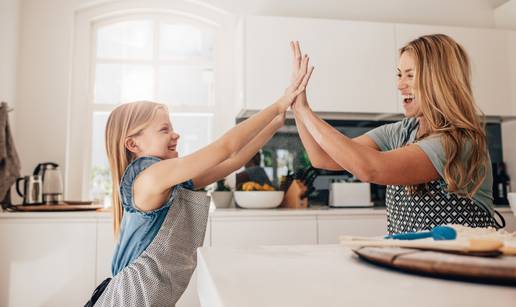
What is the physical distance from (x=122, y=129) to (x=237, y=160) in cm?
42

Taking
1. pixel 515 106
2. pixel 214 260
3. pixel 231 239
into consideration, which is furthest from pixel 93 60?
pixel 515 106

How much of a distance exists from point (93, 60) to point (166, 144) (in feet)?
6.08

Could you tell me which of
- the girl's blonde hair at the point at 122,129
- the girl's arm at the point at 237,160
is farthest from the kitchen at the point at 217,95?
the girl's blonde hair at the point at 122,129

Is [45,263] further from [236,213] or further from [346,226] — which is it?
[346,226]

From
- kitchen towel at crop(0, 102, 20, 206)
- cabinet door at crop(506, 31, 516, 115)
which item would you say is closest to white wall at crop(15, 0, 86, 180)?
kitchen towel at crop(0, 102, 20, 206)

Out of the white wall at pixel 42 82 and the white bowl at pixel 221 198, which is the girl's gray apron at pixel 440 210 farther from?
the white wall at pixel 42 82

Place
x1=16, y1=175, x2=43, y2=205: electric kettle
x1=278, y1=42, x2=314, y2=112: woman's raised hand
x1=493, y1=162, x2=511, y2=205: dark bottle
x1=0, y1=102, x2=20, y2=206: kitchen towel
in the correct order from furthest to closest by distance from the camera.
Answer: x1=493, y1=162, x2=511, y2=205: dark bottle < x1=16, y1=175, x2=43, y2=205: electric kettle < x1=0, y1=102, x2=20, y2=206: kitchen towel < x1=278, y1=42, x2=314, y2=112: woman's raised hand

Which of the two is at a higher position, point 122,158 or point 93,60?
point 93,60

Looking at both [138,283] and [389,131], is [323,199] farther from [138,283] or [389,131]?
[138,283]

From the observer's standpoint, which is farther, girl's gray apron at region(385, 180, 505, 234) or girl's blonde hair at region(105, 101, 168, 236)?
girl's blonde hair at region(105, 101, 168, 236)

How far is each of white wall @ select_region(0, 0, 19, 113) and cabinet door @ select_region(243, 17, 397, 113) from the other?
56.4 inches

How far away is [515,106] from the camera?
9.77ft

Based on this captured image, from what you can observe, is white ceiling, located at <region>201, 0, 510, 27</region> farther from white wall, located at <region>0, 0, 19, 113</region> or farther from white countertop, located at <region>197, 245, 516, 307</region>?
white countertop, located at <region>197, 245, 516, 307</region>

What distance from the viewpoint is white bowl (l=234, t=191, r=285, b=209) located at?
8.36 ft
